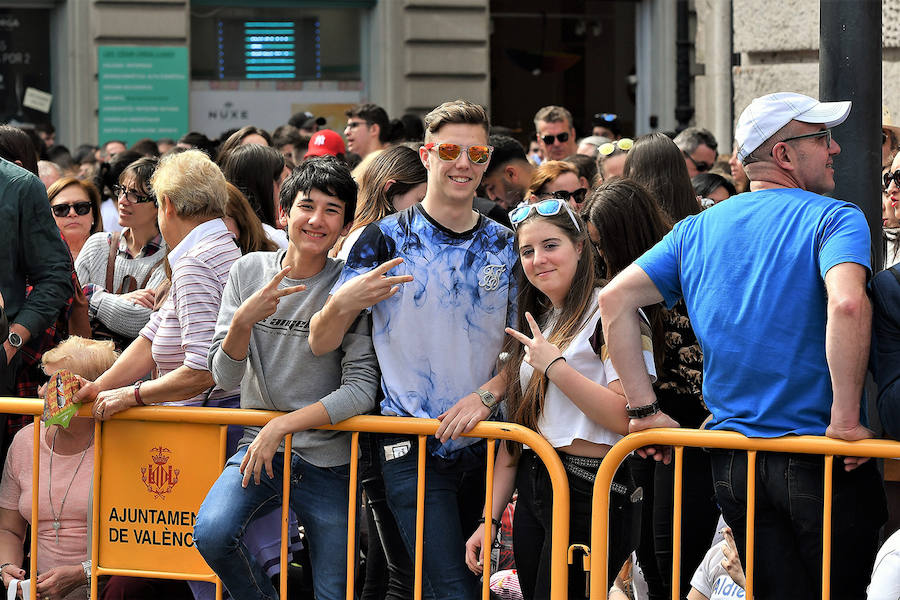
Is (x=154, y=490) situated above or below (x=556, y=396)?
below

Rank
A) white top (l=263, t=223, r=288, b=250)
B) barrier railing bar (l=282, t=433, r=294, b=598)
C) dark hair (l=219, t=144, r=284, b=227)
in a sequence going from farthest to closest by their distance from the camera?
dark hair (l=219, t=144, r=284, b=227), white top (l=263, t=223, r=288, b=250), barrier railing bar (l=282, t=433, r=294, b=598)

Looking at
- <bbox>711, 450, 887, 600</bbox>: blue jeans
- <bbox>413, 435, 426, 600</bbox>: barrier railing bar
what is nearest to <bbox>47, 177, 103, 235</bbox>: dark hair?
<bbox>413, 435, 426, 600</bbox>: barrier railing bar

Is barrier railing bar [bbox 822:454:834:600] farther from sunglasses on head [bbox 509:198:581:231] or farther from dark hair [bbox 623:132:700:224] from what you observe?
dark hair [bbox 623:132:700:224]

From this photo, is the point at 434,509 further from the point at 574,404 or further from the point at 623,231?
the point at 623,231

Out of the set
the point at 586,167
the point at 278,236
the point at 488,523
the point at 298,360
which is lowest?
the point at 488,523

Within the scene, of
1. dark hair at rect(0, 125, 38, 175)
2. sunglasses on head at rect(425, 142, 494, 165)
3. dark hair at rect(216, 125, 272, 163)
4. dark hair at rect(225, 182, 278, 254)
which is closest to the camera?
sunglasses on head at rect(425, 142, 494, 165)

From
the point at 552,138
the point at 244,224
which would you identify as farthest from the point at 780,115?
the point at 552,138

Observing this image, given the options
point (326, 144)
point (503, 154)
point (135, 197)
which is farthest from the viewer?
point (326, 144)

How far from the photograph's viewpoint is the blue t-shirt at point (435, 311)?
13.3ft

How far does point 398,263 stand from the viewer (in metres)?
3.94

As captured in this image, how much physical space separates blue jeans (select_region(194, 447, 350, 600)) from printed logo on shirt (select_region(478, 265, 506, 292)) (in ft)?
2.51

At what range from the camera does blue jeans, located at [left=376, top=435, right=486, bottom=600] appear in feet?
13.5

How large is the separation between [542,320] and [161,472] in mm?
1401

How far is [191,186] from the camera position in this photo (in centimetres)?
470
